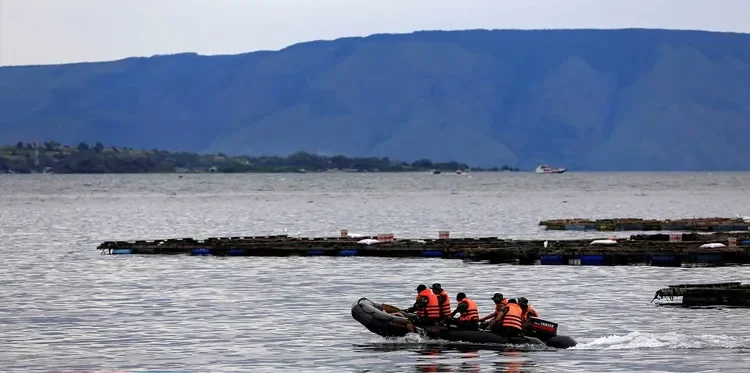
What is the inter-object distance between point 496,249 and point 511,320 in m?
31.5

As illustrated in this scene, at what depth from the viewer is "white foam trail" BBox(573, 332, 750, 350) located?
4259 centimetres

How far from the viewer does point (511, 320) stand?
1703 inches

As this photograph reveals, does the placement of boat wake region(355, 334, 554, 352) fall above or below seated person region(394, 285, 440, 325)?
below

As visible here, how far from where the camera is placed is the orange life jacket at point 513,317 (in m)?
43.2

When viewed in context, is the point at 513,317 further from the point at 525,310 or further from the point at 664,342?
the point at 664,342

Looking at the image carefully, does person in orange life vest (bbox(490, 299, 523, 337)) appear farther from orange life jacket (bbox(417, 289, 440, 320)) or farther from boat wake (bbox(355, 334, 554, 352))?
orange life jacket (bbox(417, 289, 440, 320))

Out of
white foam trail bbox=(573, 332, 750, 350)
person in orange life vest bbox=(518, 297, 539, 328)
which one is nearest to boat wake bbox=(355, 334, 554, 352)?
person in orange life vest bbox=(518, 297, 539, 328)

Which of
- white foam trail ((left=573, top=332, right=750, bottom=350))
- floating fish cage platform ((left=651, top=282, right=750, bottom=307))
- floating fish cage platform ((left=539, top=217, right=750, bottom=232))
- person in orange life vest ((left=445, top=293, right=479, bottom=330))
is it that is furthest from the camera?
floating fish cage platform ((left=539, top=217, right=750, bottom=232))

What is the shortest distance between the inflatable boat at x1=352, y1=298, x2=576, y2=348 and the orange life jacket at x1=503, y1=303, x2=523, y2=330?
38cm

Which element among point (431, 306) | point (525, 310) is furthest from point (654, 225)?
point (525, 310)

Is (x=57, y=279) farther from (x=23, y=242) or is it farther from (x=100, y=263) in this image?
(x=23, y=242)

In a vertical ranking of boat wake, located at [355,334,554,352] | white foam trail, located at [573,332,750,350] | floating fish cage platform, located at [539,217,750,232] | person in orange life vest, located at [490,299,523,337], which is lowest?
boat wake, located at [355,334,554,352]

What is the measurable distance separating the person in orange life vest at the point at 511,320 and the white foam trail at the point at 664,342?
1.79 metres

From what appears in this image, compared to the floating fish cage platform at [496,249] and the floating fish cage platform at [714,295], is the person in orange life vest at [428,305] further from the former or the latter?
the floating fish cage platform at [496,249]
